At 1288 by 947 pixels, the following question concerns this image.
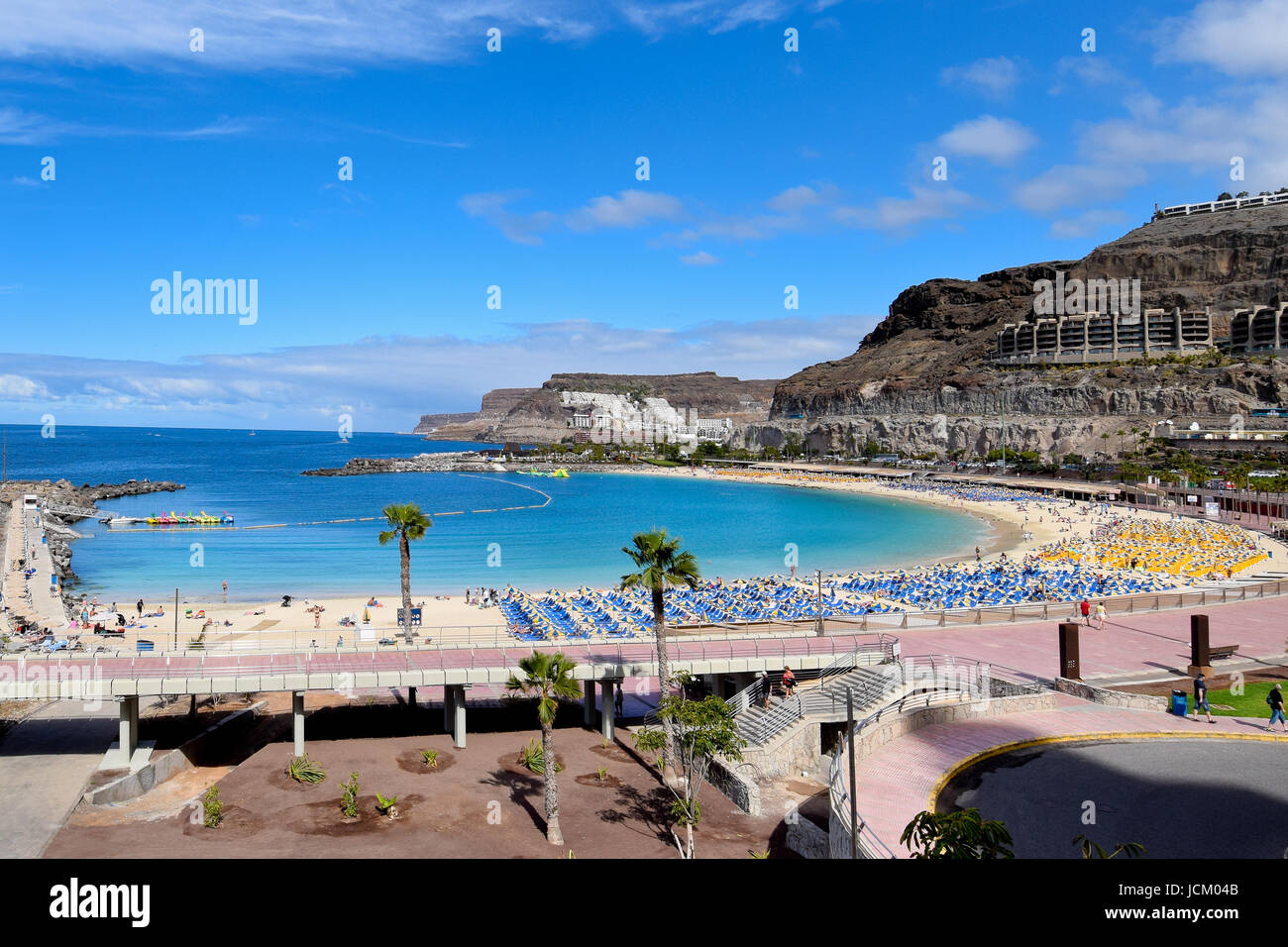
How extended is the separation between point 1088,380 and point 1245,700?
406 feet

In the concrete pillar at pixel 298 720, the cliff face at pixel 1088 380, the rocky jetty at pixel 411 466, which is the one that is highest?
the cliff face at pixel 1088 380

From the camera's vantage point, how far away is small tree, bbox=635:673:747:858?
17.0m

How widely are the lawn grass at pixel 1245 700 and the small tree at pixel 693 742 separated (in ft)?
35.8

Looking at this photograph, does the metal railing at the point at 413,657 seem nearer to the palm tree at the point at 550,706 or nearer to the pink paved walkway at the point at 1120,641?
the pink paved walkway at the point at 1120,641

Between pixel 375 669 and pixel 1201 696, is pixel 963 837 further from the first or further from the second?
pixel 375 669

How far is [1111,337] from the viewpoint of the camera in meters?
148

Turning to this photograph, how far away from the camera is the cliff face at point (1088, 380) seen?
117875 mm

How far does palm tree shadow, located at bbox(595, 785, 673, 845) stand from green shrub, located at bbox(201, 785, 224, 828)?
7.58 m

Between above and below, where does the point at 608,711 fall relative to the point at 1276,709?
below

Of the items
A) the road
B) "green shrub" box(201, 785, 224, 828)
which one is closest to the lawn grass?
"green shrub" box(201, 785, 224, 828)

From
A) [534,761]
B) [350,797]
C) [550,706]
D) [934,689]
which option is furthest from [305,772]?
[934,689]

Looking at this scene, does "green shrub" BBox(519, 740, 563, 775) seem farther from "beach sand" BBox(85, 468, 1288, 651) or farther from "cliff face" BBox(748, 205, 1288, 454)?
"cliff face" BBox(748, 205, 1288, 454)

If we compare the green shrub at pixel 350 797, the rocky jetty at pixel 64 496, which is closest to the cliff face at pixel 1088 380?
the rocky jetty at pixel 64 496
